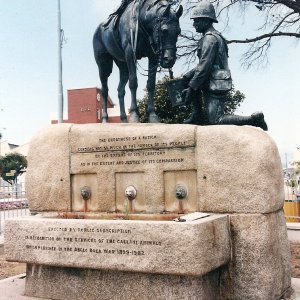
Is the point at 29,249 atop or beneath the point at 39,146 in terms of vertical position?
beneath

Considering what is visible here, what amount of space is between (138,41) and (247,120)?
6.96ft

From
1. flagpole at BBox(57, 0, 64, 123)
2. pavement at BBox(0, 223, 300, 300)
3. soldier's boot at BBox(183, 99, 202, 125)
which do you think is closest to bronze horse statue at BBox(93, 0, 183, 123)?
soldier's boot at BBox(183, 99, 202, 125)

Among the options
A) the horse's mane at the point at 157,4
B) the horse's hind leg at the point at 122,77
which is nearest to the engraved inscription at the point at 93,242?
the horse's hind leg at the point at 122,77

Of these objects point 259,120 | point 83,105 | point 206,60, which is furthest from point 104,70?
point 83,105

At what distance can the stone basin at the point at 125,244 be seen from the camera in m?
4.57

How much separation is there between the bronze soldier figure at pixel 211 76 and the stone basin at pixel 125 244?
4.67 ft

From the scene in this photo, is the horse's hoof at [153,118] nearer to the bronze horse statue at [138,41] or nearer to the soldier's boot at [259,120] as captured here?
the bronze horse statue at [138,41]

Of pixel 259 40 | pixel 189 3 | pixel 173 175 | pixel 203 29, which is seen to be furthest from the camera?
pixel 259 40

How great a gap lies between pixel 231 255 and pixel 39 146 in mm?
2985

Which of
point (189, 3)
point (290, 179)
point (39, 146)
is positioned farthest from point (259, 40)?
point (39, 146)

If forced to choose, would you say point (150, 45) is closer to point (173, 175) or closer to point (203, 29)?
point (203, 29)

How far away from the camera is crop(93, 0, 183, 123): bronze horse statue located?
6.55m

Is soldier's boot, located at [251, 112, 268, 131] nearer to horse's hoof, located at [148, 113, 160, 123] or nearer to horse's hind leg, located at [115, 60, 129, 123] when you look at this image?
horse's hoof, located at [148, 113, 160, 123]

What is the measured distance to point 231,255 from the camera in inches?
210
